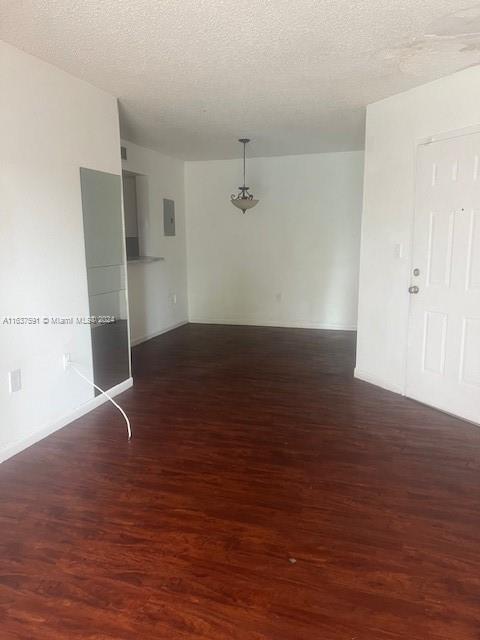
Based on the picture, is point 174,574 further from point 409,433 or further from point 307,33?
point 307,33

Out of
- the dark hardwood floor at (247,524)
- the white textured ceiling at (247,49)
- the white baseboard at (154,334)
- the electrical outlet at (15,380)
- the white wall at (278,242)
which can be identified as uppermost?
the white textured ceiling at (247,49)

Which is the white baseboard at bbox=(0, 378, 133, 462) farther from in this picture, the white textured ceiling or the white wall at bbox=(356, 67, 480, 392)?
the white textured ceiling

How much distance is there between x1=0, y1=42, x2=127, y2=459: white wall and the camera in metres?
2.82

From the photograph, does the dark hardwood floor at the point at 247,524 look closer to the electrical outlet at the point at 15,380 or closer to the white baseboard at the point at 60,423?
the white baseboard at the point at 60,423

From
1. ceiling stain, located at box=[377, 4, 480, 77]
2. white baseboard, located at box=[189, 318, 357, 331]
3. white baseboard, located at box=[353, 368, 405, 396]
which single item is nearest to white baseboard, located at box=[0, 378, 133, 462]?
white baseboard, located at box=[353, 368, 405, 396]

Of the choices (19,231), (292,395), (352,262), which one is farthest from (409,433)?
(352,262)

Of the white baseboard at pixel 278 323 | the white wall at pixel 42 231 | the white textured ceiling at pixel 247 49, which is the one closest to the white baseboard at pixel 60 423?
the white wall at pixel 42 231

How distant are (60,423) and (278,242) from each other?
14.1 feet

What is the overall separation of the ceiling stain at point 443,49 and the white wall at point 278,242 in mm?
3085

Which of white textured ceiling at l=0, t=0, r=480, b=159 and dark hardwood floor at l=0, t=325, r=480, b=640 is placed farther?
white textured ceiling at l=0, t=0, r=480, b=159

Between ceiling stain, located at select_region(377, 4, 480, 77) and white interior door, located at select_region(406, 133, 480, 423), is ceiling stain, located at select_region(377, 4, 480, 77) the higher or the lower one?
the higher one

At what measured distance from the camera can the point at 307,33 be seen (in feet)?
8.44

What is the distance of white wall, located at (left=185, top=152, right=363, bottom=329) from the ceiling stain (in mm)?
3085

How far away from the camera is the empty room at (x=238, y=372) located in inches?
71.4
